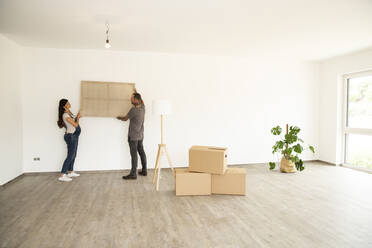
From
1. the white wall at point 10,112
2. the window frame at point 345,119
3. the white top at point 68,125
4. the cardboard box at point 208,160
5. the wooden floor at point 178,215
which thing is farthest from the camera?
the window frame at point 345,119

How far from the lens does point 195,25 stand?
375 centimetres

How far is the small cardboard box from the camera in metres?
3.84

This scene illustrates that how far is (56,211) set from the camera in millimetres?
3225

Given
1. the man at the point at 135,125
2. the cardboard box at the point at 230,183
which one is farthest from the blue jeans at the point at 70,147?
the cardboard box at the point at 230,183

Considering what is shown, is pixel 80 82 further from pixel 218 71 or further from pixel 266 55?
pixel 266 55

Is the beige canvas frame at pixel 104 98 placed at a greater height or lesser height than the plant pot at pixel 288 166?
greater

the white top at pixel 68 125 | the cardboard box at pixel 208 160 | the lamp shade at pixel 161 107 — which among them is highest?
the lamp shade at pixel 161 107

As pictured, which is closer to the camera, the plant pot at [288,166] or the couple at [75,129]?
the couple at [75,129]

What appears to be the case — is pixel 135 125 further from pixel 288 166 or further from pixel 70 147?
pixel 288 166

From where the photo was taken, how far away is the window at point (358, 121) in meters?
5.50

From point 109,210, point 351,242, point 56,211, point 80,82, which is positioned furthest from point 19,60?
point 351,242

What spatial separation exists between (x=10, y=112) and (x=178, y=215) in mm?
3602

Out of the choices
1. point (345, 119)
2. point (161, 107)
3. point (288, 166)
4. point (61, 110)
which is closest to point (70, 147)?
point (61, 110)

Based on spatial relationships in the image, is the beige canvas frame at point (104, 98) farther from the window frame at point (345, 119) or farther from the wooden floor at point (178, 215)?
the window frame at point (345, 119)
